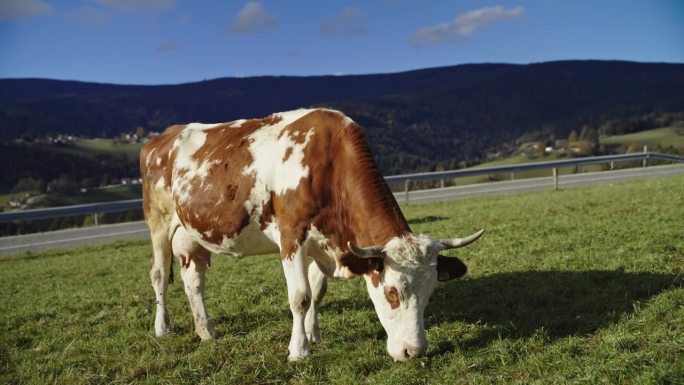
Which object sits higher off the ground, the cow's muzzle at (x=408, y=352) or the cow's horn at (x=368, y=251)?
the cow's horn at (x=368, y=251)

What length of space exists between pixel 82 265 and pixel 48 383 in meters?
10.4

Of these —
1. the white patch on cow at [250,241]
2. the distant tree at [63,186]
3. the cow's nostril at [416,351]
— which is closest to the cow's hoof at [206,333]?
the white patch on cow at [250,241]

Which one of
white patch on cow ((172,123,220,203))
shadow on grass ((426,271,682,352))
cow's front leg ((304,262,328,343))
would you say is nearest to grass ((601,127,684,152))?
shadow on grass ((426,271,682,352))

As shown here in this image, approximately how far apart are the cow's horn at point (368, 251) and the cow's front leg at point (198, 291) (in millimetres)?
2938

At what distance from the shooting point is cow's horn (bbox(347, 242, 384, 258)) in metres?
5.28

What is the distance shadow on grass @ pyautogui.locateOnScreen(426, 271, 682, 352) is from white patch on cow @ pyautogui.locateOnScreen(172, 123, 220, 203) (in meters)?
3.57

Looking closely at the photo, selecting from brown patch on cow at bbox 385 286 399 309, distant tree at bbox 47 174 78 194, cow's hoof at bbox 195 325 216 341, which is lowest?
distant tree at bbox 47 174 78 194

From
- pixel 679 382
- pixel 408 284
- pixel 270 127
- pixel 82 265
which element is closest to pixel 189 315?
pixel 270 127

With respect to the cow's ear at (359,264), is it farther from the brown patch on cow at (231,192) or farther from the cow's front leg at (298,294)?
the brown patch on cow at (231,192)

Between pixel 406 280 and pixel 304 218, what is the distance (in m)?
1.39

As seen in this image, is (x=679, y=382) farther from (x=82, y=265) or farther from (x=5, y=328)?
(x=82, y=265)

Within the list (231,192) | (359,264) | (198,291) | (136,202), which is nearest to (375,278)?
(359,264)

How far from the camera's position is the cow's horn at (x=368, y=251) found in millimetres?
5277

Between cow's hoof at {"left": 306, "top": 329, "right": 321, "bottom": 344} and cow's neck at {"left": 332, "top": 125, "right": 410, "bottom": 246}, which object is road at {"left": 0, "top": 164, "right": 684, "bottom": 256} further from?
cow's neck at {"left": 332, "top": 125, "right": 410, "bottom": 246}
